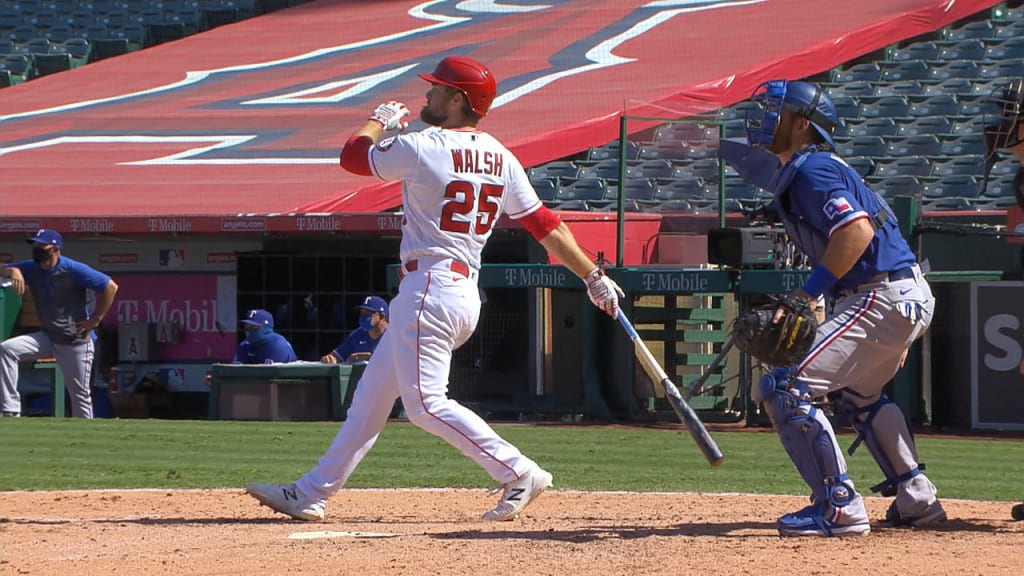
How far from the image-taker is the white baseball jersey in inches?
233

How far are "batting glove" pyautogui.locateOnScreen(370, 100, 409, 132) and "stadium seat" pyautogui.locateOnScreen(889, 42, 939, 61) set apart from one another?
1715 cm

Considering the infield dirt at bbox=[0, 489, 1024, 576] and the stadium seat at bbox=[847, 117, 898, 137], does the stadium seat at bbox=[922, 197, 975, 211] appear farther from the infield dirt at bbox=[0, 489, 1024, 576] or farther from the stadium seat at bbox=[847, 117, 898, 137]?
the infield dirt at bbox=[0, 489, 1024, 576]

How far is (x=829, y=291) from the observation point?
597cm

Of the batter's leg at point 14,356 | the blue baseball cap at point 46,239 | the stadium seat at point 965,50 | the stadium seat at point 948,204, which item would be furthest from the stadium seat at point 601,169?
the batter's leg at point 14,356

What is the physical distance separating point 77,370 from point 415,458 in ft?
14.0

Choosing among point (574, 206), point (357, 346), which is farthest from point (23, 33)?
point (357, 346)

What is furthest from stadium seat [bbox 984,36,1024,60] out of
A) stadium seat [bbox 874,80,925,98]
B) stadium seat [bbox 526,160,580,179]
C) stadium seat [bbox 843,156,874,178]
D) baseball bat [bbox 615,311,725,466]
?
baseball bat [bbox 615,311,725,466]

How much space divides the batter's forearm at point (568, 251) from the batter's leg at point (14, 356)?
25.6ft

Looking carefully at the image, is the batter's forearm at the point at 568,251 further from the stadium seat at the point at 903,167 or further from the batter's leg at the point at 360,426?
the stadium seat at the point at 903,167

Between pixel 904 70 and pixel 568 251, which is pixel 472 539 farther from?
pixel 904 70

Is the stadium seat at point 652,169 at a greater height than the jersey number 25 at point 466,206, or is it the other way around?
the stadium seat at point 652,169

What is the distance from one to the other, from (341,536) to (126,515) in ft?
4.73

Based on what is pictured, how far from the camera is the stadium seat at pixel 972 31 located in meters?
22.6

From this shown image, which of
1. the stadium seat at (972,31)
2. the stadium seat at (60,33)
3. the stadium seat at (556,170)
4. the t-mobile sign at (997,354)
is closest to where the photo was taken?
the t-mobile sign at (997,354)
